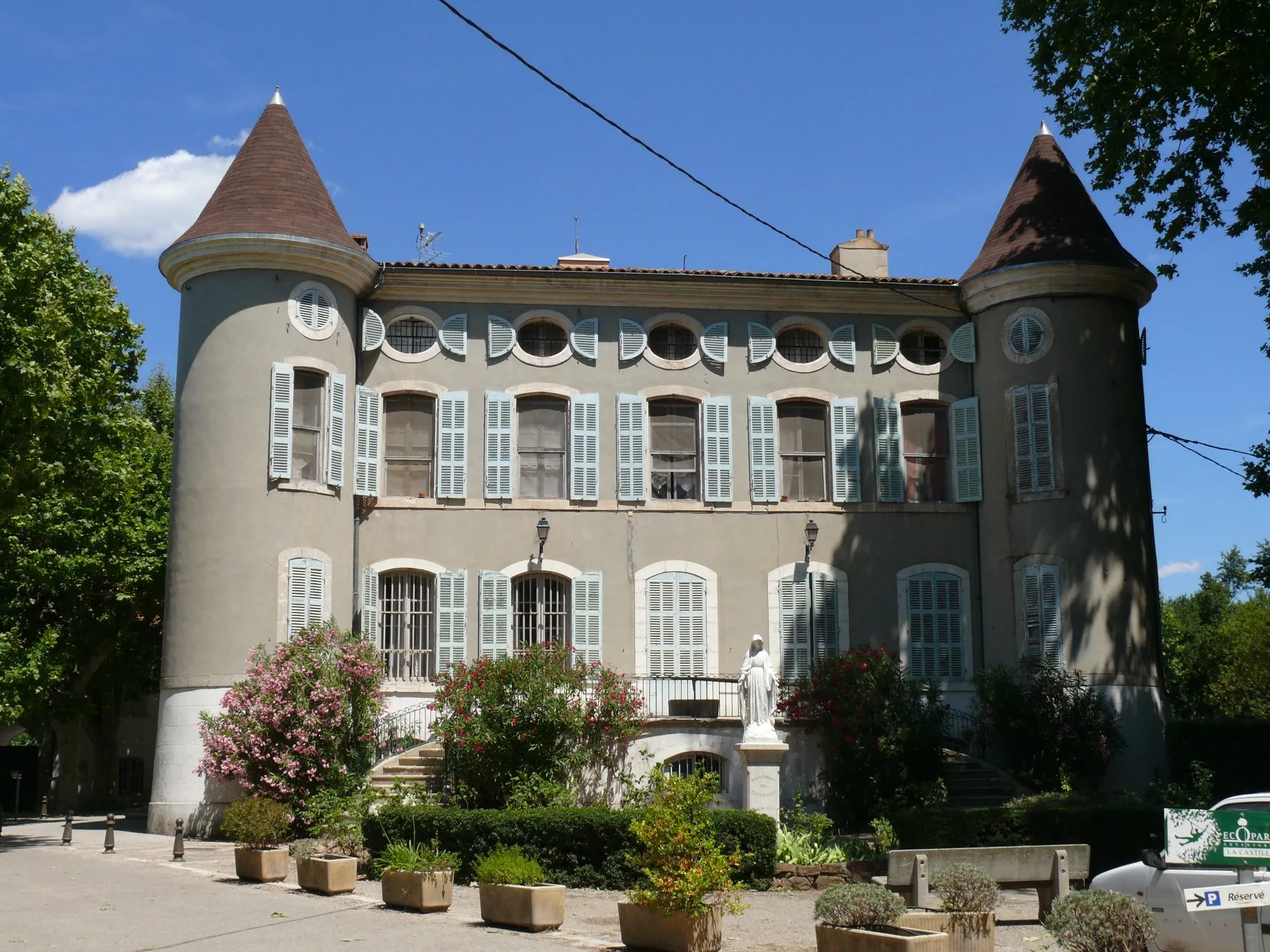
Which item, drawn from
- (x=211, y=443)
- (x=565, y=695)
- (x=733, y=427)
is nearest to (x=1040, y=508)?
(x=733, y=427)

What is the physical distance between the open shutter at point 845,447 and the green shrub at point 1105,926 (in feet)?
46.6

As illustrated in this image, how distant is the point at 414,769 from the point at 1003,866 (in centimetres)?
984

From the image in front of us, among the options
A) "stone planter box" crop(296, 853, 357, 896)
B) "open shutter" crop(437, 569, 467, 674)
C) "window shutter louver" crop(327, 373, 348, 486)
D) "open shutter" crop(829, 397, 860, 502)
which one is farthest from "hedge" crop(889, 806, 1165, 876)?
"window shutter louver" crop(327, 373, 348, 486)

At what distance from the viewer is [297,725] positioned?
1836 cm

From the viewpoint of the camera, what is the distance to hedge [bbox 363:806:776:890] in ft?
48.8

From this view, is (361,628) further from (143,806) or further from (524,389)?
(143,806)

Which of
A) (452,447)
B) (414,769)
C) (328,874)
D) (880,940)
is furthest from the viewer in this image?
(452,447)

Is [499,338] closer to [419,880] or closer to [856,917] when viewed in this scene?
[419,880]

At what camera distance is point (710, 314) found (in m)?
23.0

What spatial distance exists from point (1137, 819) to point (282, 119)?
17.5 m

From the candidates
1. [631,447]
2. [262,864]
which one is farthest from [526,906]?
[631,447]

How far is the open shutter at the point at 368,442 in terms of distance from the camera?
21.4 meters

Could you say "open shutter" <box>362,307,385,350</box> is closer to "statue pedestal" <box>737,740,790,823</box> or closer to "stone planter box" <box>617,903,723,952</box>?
"statue pedestal" <box>737,740,790,823</box>

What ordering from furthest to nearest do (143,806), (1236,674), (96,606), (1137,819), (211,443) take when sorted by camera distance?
(1236,674), (143,806), (96,606), (211,443), (1137,819)
